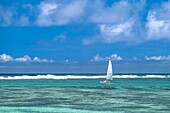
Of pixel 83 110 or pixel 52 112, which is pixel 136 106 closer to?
pixel 83 110

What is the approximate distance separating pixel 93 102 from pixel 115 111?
807 centimetres

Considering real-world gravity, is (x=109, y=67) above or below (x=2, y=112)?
above

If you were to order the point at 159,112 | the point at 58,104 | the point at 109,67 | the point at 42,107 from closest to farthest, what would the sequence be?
the point at 159,112 → the point at 42,107 → the point at 58,104 → the point at 109,67

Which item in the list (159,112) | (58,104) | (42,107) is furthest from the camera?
(58,104)

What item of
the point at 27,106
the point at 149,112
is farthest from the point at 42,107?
the point at 149,112

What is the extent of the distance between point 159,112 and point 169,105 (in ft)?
18.9

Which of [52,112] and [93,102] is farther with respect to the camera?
[93,102]

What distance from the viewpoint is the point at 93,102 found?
154 ft

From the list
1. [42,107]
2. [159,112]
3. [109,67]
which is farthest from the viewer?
[109,67]

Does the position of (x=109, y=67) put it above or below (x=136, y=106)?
above

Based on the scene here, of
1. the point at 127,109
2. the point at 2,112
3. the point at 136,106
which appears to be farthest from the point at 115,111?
the point at 2,112

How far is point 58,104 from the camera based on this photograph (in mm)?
44938

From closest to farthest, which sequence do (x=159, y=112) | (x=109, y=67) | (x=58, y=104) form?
(x=159, y=112), (x=58, y=104), (x=109, y=67)

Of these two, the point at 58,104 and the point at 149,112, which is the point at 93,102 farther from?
the point at 149,112
